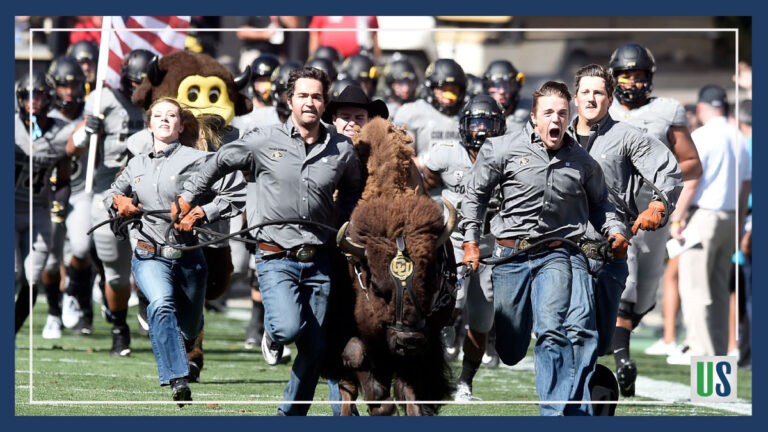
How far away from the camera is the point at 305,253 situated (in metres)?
8.96

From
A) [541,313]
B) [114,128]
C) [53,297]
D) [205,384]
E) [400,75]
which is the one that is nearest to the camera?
[541,313]

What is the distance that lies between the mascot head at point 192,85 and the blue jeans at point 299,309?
2769 millimetres

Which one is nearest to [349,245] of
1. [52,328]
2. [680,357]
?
[52,328]

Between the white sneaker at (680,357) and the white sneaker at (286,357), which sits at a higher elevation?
the white sneaker at (286,357)

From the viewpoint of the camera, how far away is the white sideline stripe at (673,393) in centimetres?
1081

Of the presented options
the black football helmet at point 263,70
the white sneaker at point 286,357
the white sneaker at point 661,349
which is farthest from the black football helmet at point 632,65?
the black football helmet at point 263,70

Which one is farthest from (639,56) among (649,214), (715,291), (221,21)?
(221,21)

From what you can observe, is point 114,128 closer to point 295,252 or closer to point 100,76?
point 100,76

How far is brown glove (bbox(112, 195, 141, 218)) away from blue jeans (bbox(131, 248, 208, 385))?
1.27 feet

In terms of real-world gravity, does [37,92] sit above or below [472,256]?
above

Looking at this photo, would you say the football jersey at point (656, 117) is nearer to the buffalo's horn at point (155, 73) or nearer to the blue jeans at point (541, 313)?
the blue jeans at point (541, 313)

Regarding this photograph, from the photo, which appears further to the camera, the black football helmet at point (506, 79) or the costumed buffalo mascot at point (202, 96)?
the black football helmet at point (506, 79)

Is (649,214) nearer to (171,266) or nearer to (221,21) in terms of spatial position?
(171,266)

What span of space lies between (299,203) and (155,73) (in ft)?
→ 9.65
